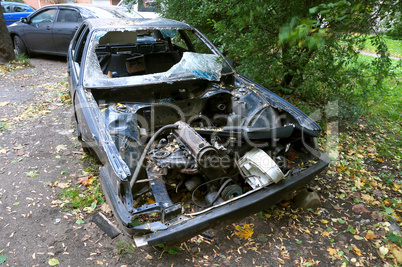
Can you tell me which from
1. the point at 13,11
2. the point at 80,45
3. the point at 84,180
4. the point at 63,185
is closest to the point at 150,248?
the point at 84,180

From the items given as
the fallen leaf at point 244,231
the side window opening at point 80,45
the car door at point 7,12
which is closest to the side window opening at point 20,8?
the car door at point 7,12

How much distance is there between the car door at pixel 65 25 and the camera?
21.0 ft

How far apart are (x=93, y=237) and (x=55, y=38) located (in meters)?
6.11

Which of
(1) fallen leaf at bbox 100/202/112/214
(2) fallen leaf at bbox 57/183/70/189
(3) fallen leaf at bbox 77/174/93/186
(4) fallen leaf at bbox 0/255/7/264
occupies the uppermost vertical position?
(3) fallen leaf at bbox 77/174/93/186

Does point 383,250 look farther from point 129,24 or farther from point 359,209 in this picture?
point 129,24

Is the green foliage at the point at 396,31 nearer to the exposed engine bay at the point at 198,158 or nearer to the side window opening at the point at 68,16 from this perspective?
the exposed engine bay at the point at 198,158

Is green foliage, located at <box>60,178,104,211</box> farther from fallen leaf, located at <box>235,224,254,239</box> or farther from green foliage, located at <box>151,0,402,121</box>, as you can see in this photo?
green foliage, located at <box>151,0,402,121</box>

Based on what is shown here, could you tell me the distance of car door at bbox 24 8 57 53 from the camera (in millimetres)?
6730

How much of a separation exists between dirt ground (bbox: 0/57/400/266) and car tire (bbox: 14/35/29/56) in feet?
16.6

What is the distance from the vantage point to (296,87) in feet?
15.9

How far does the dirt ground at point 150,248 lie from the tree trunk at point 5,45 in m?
4.65

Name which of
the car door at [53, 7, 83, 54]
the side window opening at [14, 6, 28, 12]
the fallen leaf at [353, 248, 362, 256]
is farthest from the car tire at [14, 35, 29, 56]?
the fallen leaf at [353, 248, 362, 256]

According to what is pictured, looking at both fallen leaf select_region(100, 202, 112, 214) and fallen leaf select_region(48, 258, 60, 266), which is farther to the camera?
fallen leaf select_region(100, 202, 112, 214)

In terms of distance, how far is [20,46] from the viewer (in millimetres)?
7426
